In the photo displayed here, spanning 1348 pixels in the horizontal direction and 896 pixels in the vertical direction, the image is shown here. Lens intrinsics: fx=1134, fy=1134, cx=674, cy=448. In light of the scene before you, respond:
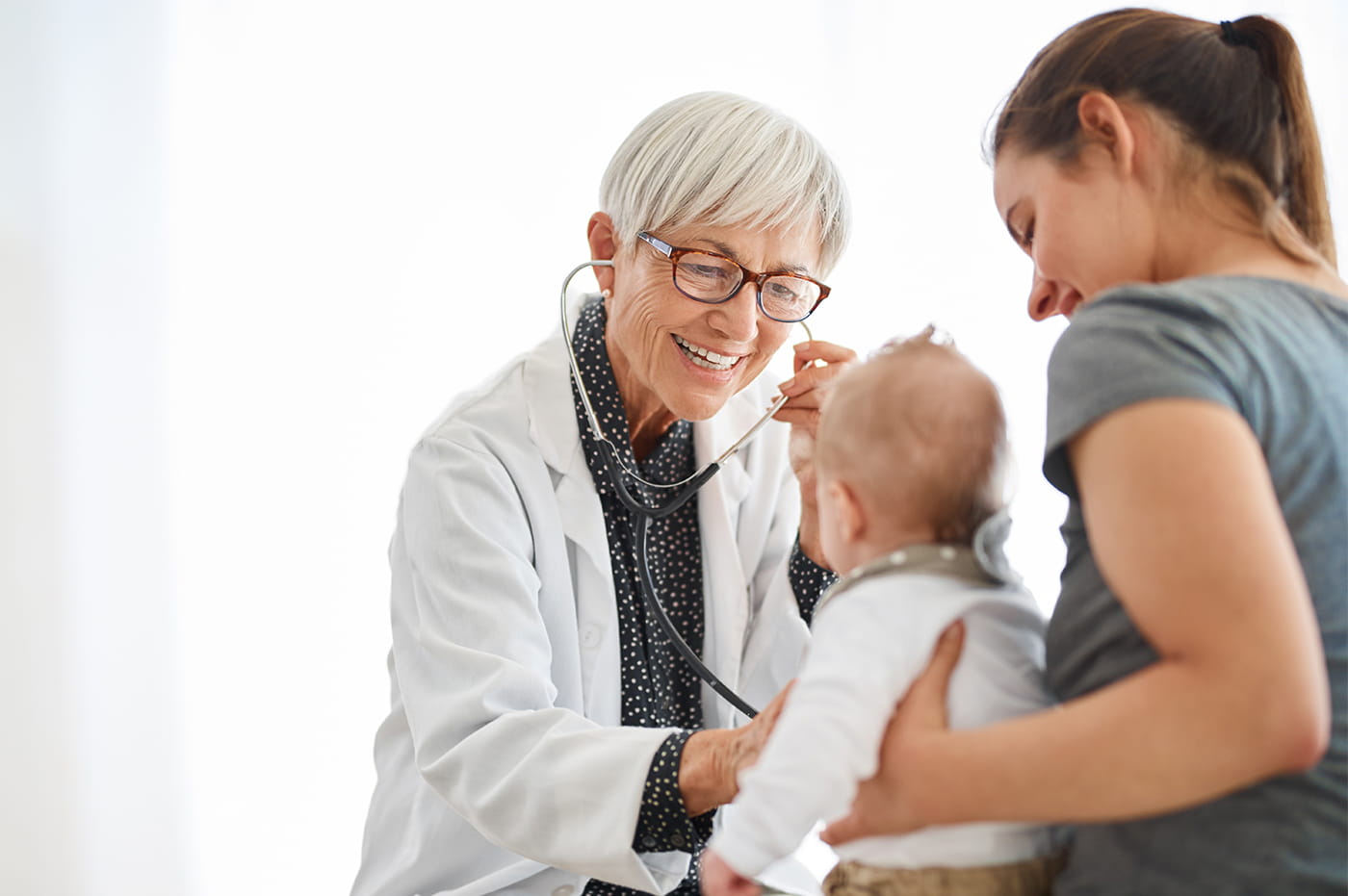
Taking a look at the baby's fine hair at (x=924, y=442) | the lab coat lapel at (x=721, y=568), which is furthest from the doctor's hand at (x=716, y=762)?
the lab coat lapel at (x=721, y=568)

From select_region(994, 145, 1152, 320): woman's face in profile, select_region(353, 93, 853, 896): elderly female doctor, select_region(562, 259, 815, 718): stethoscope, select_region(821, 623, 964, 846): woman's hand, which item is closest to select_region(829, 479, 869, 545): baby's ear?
select_region(821, 623, 964, 846): woman's hand

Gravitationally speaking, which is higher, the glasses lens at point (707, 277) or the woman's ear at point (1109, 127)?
the woman's ear at point (1109, 127)

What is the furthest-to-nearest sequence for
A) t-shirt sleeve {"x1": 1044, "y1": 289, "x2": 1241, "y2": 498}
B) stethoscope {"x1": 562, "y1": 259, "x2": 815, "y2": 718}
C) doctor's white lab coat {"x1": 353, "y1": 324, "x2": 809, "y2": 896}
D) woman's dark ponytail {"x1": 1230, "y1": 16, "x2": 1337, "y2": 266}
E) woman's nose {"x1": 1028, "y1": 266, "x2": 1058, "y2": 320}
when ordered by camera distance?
stethoscope {"x1": 562, "y1": 259, "x2": 815, "y2": 718}
doctor's white lab coat {"x1": 353, "y1": 324, "x2": 809, "y2": 896}
woman's nose {"x1": 1028, "y1": 266, "x2": 1058, "y2": 320}
woman's dark ponytail {"x1": 1230, "y1": 16, "x2": 1337, "y2": 266}
t-shirt sleeve {"x1": 1044, "y1": 289, "x2": 1241, "y2": 498}

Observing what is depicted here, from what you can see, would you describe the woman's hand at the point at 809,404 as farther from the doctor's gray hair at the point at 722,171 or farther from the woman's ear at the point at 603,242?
the woman's ear at the point at 603,242

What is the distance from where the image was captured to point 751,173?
141 centimetres

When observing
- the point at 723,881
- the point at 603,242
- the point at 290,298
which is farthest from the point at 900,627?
the point at 290,298

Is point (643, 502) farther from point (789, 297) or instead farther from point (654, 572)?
point (789, 297)

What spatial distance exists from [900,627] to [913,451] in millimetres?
135

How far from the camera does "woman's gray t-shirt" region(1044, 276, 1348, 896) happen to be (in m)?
0.75

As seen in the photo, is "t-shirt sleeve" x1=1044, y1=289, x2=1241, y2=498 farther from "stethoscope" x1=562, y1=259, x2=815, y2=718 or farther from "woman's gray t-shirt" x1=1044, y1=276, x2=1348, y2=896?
Answer: "stethoscope" x1=562, y1=259, x2=815, y2=718

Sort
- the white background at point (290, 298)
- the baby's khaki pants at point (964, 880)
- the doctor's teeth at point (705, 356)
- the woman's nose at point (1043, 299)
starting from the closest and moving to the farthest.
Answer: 1. the baby's khaki pants at point (964, 880)
2. the woman's nose at point (1043, 299)
3. the doctor's teeth at point (705, 356)
4. the white background at point (290, 298)

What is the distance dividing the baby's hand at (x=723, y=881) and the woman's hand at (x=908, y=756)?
83mm

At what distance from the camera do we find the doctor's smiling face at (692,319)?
145 centimetres

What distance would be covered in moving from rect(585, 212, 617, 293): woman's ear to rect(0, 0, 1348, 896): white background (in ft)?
2.73
